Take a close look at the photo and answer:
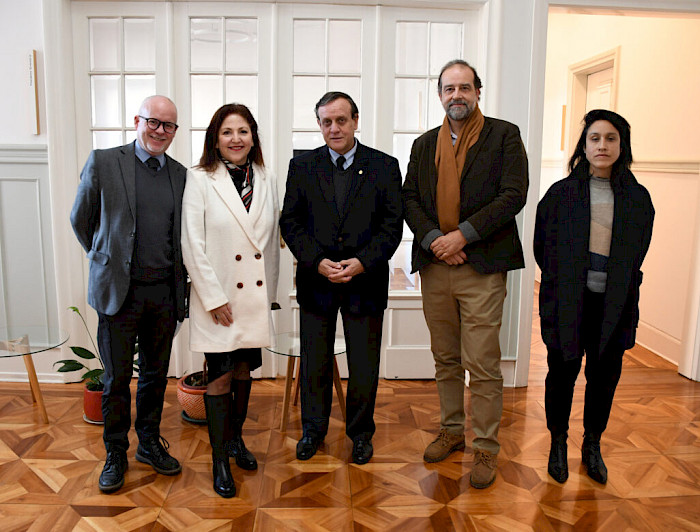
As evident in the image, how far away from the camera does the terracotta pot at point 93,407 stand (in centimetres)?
337

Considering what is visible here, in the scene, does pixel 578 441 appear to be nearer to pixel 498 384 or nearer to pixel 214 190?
pixel 498 384

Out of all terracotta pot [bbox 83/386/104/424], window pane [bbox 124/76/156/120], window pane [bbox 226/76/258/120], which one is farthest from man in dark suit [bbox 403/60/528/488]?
window pane [bbox 124/76/156/120]

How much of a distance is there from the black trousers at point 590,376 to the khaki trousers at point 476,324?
23 centimetres

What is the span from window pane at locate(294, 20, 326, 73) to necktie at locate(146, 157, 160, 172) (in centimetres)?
155

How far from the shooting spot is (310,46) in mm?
3945

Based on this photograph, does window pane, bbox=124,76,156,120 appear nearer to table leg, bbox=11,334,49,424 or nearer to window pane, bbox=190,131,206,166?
window pane, bbox=190,131,206,166

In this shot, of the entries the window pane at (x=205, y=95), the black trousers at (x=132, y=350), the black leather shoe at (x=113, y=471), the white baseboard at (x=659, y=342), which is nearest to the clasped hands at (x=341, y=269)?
the black trousers at (x=132, y=350)

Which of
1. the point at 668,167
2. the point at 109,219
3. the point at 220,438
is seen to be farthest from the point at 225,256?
the point at 668,167

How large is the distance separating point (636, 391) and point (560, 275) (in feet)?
5.87

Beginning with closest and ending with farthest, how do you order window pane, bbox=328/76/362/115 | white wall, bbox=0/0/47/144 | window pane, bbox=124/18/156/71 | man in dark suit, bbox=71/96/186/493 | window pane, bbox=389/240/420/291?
1. man in dark suit, bbox=71/96/186/493
2. white wall, bbox=0/0/47/144
3. window pane, bbox=124/18/156/71
4. window pane, bbox=328/76/362/115
5. window pane, bbox=389/240/420/291

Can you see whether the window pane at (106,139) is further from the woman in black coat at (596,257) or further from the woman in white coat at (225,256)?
the woman in black coat at (596,257)

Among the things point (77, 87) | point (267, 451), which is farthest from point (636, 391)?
point (77, 87)

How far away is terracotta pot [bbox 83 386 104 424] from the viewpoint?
3.37m

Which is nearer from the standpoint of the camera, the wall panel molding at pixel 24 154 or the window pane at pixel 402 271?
the wall panel molding at pixel 24 154
